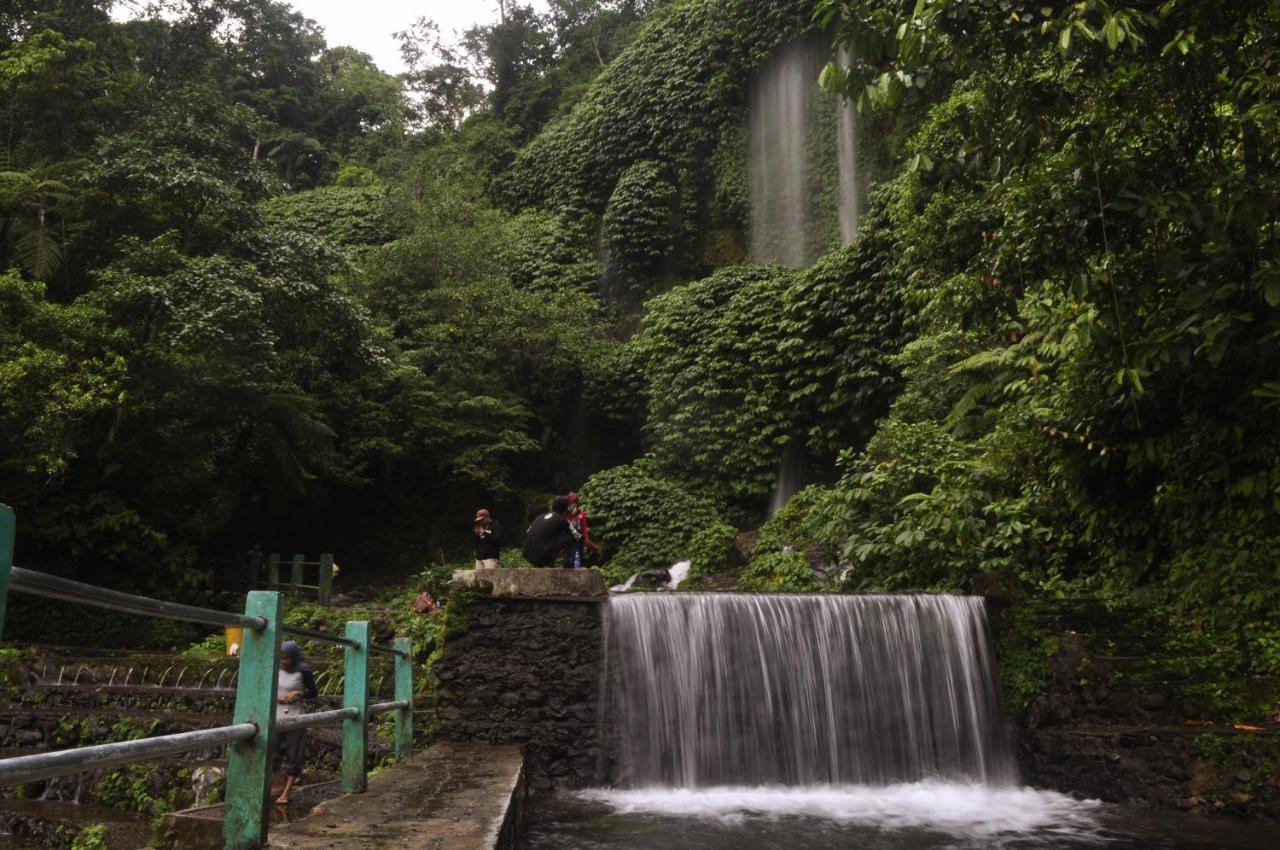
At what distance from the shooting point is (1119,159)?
6609mm

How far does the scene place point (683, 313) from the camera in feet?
71.4

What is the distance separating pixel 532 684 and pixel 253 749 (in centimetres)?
566

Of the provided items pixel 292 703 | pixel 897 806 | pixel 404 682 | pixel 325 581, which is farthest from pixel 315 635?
pixel 325 581

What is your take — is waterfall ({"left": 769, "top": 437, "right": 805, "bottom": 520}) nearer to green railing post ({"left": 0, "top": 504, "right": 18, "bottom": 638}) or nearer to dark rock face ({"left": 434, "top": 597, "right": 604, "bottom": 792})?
dark rock face ({"left": 434, "top": 597, "right": 604, "bottom": 792})

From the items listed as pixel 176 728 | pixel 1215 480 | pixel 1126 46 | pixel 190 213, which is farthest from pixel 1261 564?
pixel 190 213

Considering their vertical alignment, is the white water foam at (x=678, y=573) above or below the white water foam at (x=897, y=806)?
above

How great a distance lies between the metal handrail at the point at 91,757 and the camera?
5.58ft

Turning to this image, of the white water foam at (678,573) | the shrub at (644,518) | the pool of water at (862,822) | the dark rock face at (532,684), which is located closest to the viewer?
the pool of water at (862,822)

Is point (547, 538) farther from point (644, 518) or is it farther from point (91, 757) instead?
point (644, 518)

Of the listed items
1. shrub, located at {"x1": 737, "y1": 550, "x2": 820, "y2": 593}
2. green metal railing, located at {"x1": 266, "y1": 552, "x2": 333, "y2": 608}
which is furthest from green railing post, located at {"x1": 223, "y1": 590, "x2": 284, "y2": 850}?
green metal railing, located at {"x1": 266, "y1": 552, "x2": 333, "y2": 608}

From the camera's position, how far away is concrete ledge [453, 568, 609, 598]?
29.1 ft

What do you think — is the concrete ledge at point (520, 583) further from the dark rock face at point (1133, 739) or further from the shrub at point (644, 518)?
the shrub at point (644, 518)

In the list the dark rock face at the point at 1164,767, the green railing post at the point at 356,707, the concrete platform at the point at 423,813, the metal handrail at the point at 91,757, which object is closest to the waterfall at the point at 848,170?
the dark rock face at the point at 1164,767

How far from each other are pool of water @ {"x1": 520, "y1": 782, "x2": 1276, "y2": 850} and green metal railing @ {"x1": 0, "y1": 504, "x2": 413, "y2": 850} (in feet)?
6.79
